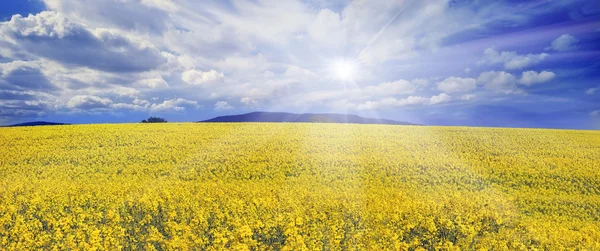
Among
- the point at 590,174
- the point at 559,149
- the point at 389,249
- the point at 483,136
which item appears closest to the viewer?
the point at 389,249

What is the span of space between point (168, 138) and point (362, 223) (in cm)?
2402

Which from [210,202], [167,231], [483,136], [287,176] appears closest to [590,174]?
[483,136]

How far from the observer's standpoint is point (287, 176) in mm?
20016

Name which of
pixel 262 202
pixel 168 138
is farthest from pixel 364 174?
pixel 168 138

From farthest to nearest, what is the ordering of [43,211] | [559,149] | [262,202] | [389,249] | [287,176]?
[559,149]
[287,176]
[43,211]
[262,202]
[389,249]

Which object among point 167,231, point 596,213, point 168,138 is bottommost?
point 596,213

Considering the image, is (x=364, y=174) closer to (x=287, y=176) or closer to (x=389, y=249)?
(x=287, y=176)

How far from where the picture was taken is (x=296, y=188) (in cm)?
1566

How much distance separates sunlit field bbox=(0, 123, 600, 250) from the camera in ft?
32.5

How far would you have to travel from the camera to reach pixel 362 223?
1038 cm

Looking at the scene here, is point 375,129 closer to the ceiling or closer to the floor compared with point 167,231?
closer to the ceiling

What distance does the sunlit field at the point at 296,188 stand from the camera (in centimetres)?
991

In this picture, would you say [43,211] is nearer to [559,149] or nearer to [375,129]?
[375,129]

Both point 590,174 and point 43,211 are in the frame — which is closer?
point 43,211
